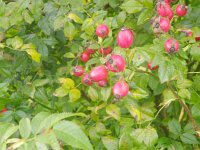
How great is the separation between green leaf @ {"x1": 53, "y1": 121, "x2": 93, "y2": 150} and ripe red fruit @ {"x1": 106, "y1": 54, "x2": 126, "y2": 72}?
41 cm

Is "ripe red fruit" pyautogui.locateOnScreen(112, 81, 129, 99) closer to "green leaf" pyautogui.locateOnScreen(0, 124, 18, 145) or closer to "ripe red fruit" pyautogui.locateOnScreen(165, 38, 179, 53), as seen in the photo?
"ripe red fruit" pyautogui.locateOnScreen(165, 38, 179, 53)

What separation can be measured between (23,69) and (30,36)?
0.19 m

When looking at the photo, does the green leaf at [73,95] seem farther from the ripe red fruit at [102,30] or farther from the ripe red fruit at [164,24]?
the ripe red fruit at [164,24]

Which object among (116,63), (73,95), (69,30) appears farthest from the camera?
(69,30)

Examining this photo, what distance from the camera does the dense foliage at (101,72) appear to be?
150 centimetres

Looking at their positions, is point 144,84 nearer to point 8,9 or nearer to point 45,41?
point 45,41

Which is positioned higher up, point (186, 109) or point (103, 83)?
point (103, 83)

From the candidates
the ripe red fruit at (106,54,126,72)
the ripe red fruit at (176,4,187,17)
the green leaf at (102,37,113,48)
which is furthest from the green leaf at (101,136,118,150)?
the ripe red fruit at (176,4,187,17)

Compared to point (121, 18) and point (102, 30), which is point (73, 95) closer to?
point (102, 30)

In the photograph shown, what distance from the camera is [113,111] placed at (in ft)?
5.42

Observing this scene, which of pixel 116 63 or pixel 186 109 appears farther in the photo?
pixel 186 109

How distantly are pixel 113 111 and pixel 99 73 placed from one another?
0.21 metres

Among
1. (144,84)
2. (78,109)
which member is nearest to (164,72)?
(144,84)

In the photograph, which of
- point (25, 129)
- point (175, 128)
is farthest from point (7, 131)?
point (175, 128)
